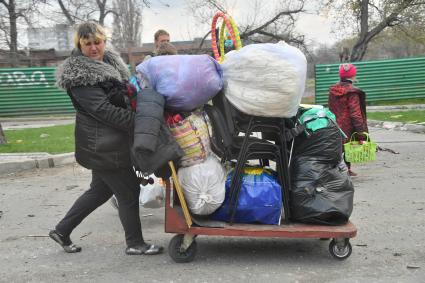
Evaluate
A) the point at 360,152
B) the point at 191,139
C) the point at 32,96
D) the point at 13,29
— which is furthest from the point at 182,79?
the point at 32,96

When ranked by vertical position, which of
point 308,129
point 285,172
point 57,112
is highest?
point 308,129

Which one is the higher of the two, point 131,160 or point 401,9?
point 401,9

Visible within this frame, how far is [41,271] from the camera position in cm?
357

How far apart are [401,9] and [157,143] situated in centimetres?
1981

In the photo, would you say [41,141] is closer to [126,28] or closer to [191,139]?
[191,139]

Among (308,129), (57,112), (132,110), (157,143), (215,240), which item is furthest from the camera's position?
(57,112)

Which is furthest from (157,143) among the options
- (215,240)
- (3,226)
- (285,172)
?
(3,226)

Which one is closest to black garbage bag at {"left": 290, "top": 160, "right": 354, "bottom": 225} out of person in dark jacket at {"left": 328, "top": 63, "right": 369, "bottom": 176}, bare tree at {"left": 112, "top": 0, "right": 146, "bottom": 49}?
person in dark jacket at {"left": 328, "top": 63, "right": 369, "bottom": 176}

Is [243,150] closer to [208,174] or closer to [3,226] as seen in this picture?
[208,174]

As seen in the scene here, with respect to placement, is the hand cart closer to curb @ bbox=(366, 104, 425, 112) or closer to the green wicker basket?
the green wicker basket

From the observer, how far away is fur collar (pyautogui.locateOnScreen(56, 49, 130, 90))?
3.47 m

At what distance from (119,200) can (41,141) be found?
7409mm

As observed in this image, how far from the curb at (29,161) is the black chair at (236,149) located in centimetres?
523

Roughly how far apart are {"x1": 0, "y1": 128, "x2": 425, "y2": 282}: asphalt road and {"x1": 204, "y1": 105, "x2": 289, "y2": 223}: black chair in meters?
0.42
